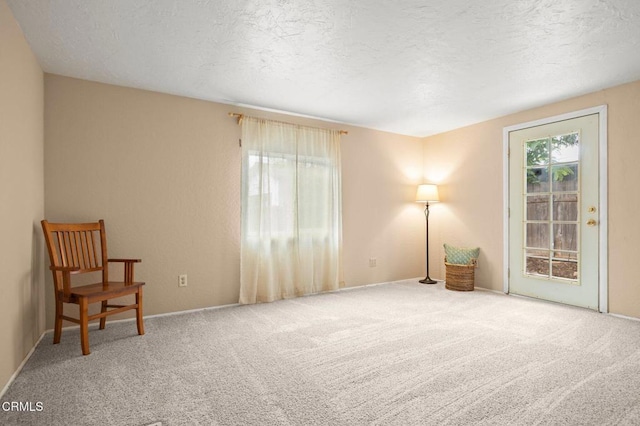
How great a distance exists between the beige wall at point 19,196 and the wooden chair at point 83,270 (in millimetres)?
152

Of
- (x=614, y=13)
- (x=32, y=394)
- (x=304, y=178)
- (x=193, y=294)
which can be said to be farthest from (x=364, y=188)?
(x=32, y=394)

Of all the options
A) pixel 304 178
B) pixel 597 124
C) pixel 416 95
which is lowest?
pixel 304 178

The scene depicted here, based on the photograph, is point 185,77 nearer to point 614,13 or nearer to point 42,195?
point 42,195

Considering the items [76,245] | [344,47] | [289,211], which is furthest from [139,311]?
[344,47]

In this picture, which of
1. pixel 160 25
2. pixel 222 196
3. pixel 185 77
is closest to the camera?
pixel 160 25

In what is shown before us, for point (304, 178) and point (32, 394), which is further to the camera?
point (304, 178)

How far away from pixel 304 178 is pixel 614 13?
10.2 feet

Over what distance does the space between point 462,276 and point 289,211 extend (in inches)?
98.2

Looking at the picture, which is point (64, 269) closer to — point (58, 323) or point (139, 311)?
point (58, 323)

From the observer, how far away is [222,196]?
3824 millimetres

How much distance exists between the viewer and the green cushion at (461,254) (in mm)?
4629

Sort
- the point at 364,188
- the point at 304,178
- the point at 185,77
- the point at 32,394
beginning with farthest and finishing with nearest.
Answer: the point at 364,188 → the point at 304,178 → the point at 185,77 → the point at 32,394

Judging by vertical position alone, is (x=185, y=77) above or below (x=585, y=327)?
above

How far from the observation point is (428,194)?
5043mm
